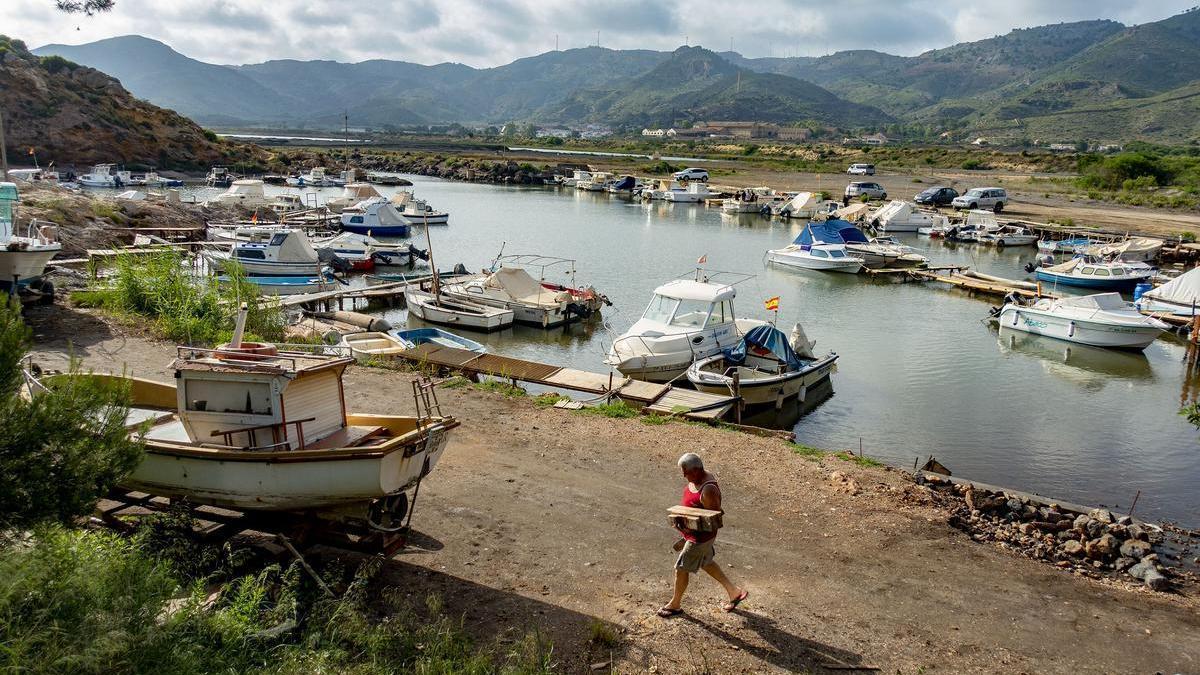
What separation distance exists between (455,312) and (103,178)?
188 ft

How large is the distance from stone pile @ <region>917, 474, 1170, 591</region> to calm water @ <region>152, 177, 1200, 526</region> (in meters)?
4.00

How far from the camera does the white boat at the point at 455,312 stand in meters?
26.7

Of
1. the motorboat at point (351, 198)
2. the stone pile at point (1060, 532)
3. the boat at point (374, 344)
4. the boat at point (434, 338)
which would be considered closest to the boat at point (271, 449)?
the stone pile at point (1060, 532)

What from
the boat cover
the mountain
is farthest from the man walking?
the mountain

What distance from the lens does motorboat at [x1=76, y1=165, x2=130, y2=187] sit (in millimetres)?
68938

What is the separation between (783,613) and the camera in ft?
26.6

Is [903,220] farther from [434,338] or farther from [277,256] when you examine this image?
[434,338]

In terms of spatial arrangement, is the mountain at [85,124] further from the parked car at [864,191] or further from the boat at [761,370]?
the boat at [761,370]

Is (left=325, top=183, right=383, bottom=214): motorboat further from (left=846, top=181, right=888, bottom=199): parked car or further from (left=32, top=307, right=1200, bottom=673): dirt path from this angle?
(left=32, top=307, right=1200, bottom=673): dirt path

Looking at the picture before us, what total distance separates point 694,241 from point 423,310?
2827cm

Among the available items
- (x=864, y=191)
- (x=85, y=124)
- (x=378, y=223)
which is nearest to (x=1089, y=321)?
(x=378, y=223)

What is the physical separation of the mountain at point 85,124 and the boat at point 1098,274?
8395 centimetres

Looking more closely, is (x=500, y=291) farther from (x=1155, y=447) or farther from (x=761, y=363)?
(x=1155, y=447)

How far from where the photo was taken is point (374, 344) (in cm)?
2078
